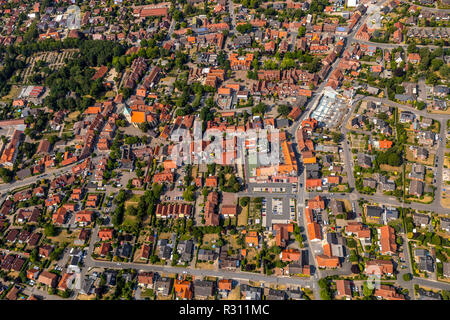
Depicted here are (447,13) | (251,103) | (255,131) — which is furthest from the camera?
(447,13)

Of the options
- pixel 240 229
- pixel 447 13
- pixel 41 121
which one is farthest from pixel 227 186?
pixel 447 13

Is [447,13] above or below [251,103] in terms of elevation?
above

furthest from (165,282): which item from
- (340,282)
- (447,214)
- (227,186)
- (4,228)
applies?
(447,214)

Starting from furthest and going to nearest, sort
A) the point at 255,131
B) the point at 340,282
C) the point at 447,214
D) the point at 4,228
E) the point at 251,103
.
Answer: the point at 251,103, the point at 255,131, the point at 4,228, the point at 447,214, the point at 340,282

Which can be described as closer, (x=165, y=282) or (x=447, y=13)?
(x=165, y=282)

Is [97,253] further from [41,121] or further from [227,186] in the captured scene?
[41,121]

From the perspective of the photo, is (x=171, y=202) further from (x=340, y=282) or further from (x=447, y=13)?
(x=447, y=13)

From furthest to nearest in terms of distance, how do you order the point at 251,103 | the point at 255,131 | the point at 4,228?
1. the point at 251,103
2. the point at 255,131
3. the point at 4,228

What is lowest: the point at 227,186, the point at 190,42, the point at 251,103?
the point at 227,186

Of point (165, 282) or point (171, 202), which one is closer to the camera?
point (165, 282)
